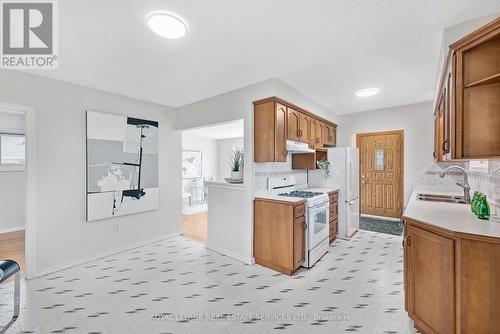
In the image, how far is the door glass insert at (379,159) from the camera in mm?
5449

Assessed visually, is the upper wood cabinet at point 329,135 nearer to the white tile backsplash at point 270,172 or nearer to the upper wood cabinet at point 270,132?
the white tile backsplash at point 270,172

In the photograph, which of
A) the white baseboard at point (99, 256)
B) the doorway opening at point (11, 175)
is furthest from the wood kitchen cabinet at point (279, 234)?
the doorway opening at point (11, 175)

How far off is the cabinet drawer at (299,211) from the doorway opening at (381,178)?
105 inches

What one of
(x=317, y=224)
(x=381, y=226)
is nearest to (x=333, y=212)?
(x=317, y=224)

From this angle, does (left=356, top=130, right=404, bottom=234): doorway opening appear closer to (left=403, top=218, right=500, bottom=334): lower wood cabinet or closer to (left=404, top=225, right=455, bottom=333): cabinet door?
(left=404, top=225, right=455, bottom=333): cabinet door

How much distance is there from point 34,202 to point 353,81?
4.42m

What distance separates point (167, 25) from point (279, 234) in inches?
98.2

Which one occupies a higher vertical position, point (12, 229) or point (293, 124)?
point (293, 124)

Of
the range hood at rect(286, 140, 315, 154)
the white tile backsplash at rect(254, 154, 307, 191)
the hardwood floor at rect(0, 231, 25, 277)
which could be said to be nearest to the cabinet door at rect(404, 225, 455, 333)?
the range hood at rect(286, 140, 315, 154)

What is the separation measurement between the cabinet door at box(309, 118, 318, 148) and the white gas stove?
761 mm

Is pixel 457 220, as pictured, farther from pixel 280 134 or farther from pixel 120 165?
pixel 120 165

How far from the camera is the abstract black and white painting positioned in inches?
130

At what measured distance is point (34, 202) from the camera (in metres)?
2.82

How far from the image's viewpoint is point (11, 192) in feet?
15.5
